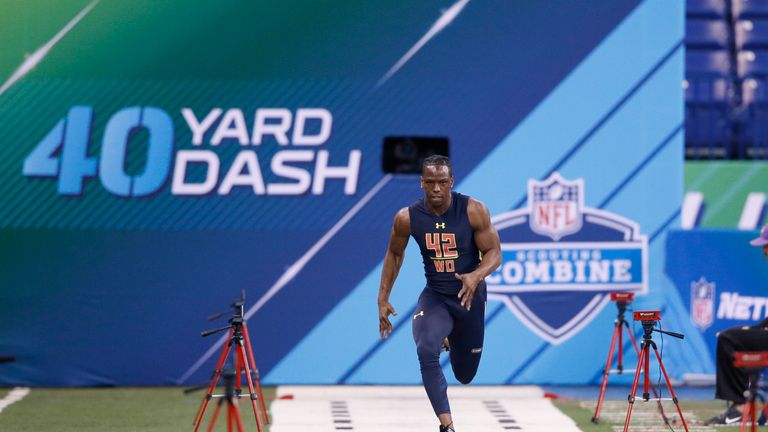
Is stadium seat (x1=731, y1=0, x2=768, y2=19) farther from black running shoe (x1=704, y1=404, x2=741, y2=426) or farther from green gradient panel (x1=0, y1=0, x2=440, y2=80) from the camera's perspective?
black running shoe (x1=704, y1=404, x2=741, y2=426)

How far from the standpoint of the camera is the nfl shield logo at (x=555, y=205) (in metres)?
11.7

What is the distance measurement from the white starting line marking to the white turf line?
91.1 inches

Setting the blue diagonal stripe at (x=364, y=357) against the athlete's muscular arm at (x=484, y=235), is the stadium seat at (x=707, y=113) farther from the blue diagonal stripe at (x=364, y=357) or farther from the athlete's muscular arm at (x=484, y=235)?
the athlete's muscular arm at (x=484, y=235)

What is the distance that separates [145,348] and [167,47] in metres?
2.92

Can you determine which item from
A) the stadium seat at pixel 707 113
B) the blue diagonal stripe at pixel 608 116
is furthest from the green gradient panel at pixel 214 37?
the stadium seat at pixel 707 113

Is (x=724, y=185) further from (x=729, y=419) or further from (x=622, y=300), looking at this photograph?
(x=729, y=419)

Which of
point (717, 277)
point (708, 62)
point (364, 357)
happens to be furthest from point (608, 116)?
point (708, 62)

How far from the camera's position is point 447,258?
26.7 ft

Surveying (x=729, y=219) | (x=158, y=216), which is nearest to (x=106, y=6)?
(x=158, y=216)

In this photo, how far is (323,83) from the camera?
456 inches

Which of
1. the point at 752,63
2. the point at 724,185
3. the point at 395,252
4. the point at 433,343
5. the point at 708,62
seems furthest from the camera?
the point at 752,63

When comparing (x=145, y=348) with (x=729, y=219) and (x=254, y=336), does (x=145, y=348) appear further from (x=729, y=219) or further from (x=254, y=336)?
(x=729, y=219)

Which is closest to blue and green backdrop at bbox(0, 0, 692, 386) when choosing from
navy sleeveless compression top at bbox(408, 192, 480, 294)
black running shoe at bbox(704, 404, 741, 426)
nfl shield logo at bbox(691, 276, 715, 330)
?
nfl shield logo at bbox(691, 276, 715, 330)

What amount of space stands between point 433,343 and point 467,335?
44cm
